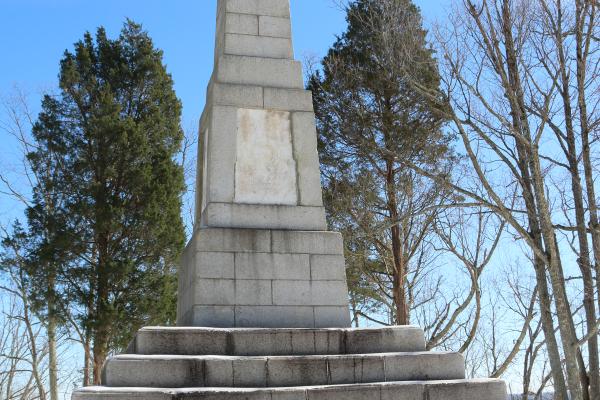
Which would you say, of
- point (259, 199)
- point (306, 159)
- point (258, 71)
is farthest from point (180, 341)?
point (258, 71)

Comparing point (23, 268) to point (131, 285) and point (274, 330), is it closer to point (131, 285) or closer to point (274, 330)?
point (131, 285)

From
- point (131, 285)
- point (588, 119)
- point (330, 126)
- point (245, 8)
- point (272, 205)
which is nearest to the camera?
point (272, 205)

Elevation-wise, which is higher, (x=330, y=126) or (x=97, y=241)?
(x=330, y=126)

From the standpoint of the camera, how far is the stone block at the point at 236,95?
25.3 feet

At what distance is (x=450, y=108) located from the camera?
1286 centimetres

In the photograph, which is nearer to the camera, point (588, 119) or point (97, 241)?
point (588, 119)

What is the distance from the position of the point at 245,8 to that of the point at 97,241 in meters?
9.95

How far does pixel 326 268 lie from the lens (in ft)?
23.6

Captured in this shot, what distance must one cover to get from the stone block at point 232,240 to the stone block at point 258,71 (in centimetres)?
201

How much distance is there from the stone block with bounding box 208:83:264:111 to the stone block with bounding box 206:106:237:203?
95 mm

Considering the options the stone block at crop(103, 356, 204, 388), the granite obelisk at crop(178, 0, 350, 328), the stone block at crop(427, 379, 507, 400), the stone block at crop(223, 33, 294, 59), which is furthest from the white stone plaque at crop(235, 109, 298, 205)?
the stone block at crop(427, 379, 507, 400)

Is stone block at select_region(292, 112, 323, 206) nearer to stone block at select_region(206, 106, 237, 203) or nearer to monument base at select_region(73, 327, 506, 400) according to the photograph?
stone block at select_region(206, 106, 237, 203)

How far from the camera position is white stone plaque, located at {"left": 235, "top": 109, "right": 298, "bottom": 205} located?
7516mm

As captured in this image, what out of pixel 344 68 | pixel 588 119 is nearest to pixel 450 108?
Result: pixel 588 119
